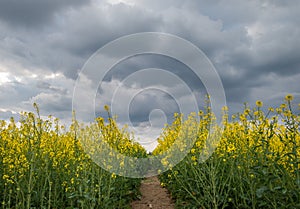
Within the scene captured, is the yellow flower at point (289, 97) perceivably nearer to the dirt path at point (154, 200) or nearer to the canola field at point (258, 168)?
the canola field at point (258, 168)

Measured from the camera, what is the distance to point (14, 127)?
6137 mm

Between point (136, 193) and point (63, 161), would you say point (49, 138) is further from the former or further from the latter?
point (136, 193)

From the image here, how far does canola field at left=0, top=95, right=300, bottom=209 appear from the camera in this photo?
4145 millimetres

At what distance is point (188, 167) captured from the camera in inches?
251

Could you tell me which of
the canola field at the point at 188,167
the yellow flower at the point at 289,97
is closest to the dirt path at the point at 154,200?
the canola field at the point at 188,167

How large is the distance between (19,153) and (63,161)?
0.93 meters

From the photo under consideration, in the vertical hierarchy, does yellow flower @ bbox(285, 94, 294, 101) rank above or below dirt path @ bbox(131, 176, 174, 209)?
above

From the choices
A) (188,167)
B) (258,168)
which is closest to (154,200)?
(188,167)

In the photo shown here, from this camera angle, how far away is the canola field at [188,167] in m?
4.14

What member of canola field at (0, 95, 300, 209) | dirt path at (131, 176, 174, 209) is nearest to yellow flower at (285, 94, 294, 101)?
canola field at (0, 95, 300, 209)

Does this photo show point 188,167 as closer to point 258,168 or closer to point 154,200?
point 154,200

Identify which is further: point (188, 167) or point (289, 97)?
point (188, 167)

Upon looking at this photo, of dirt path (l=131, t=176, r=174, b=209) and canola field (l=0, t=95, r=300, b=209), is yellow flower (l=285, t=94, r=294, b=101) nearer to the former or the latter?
canola field (l=0, t=95, r=300, b=209)

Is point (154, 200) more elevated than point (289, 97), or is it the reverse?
point (289, 97)
